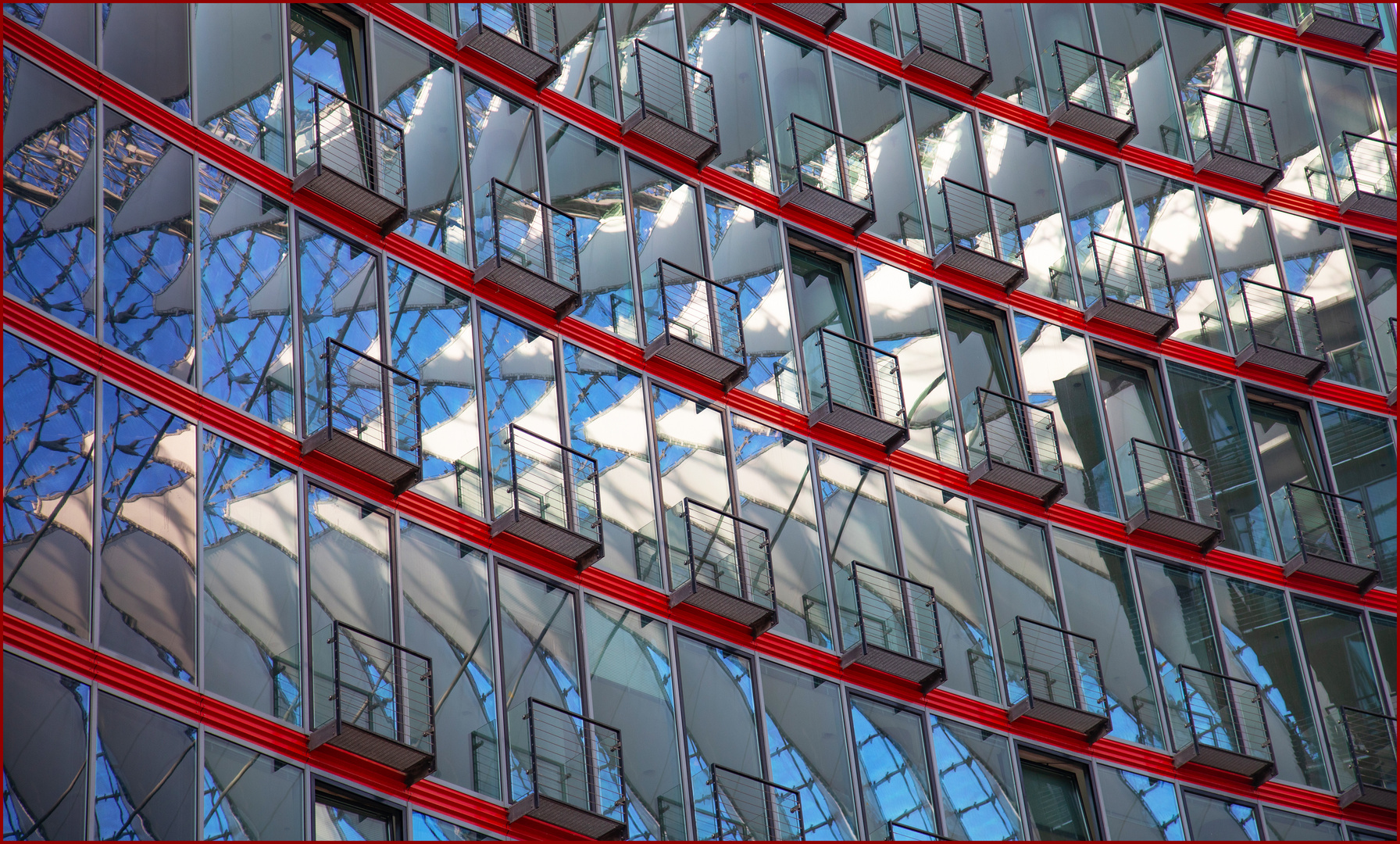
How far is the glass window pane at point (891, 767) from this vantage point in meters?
34.8

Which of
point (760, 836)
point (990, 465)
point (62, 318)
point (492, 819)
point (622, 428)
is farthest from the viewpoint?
point (990, 465)

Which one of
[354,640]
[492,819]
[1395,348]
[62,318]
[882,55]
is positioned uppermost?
[882,55]

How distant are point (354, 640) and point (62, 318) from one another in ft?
20.5

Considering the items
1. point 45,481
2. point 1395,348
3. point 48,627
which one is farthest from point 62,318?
point 1395,348

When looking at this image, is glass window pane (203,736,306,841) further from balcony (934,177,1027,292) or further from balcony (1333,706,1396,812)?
balcony (1333,706,1396,812)

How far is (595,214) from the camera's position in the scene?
37.3 m

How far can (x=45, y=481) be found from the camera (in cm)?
2795

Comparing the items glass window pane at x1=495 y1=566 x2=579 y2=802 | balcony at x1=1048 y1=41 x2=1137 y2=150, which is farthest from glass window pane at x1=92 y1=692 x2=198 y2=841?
balcony at x1=1048 y1=41 x2=1137 y2=150

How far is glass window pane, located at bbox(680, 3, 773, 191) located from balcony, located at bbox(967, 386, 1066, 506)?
606 centimetres

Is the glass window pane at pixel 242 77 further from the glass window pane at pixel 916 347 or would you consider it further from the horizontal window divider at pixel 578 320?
the glass window pane at pixel 916 347

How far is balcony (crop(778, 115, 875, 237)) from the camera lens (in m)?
39.2

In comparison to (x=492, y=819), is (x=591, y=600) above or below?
above

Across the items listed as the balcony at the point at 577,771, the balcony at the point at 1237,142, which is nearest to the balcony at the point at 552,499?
the balcony at the point at 577,771

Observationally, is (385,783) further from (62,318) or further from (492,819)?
(62,318)
